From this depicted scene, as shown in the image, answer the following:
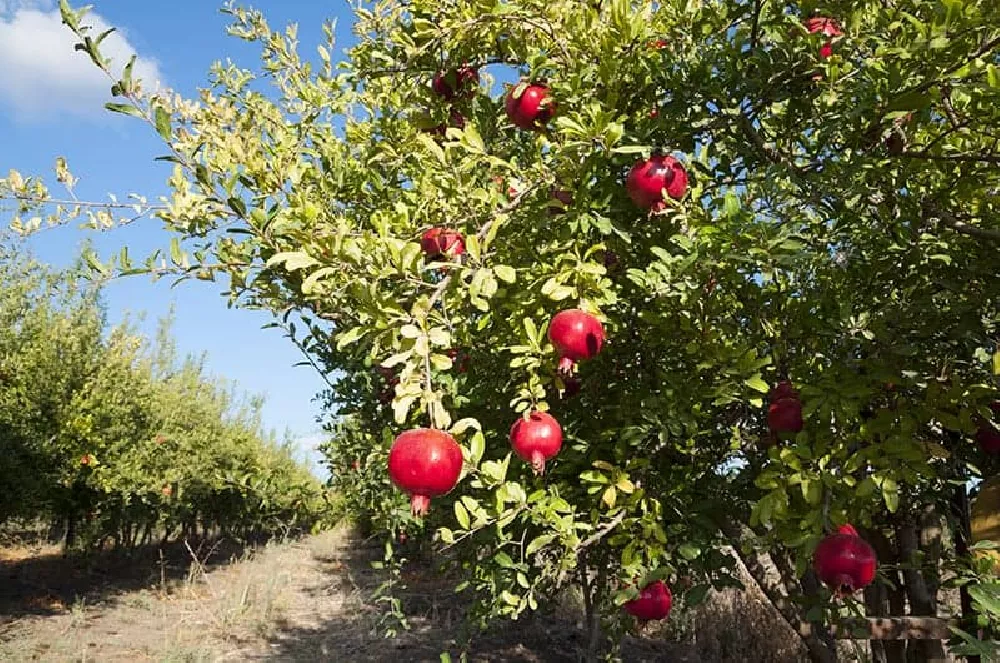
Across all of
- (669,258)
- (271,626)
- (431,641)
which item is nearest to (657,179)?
(669,258)

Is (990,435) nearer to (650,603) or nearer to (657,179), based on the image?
(650,603)

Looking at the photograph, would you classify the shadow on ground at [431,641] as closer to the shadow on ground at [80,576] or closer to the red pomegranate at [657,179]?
the shadow on ground at [80,576]

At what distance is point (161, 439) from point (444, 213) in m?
9.59

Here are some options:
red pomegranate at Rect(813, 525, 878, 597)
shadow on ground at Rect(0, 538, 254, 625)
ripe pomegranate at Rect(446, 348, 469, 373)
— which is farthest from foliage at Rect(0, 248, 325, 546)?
red pomegranate at Rect(813, 525, 878, 597)

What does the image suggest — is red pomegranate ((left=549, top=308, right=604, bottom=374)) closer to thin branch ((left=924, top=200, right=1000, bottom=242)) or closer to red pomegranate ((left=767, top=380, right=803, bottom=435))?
red pomegranate ((left=767, top=380, right=803, bottom=435))

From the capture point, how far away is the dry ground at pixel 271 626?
596 cm

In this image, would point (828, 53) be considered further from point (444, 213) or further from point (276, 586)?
point (276, 586)

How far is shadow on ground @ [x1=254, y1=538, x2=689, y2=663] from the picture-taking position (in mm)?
6129

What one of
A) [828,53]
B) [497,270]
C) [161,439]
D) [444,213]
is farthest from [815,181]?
[161,439]

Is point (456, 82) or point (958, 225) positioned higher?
point (456, 82)

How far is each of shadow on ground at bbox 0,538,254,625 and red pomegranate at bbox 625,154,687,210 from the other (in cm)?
704

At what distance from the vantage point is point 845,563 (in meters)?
1.46

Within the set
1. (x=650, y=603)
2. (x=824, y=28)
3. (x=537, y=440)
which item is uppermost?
(x=824, y=28)

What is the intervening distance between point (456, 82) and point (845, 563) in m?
1.98
